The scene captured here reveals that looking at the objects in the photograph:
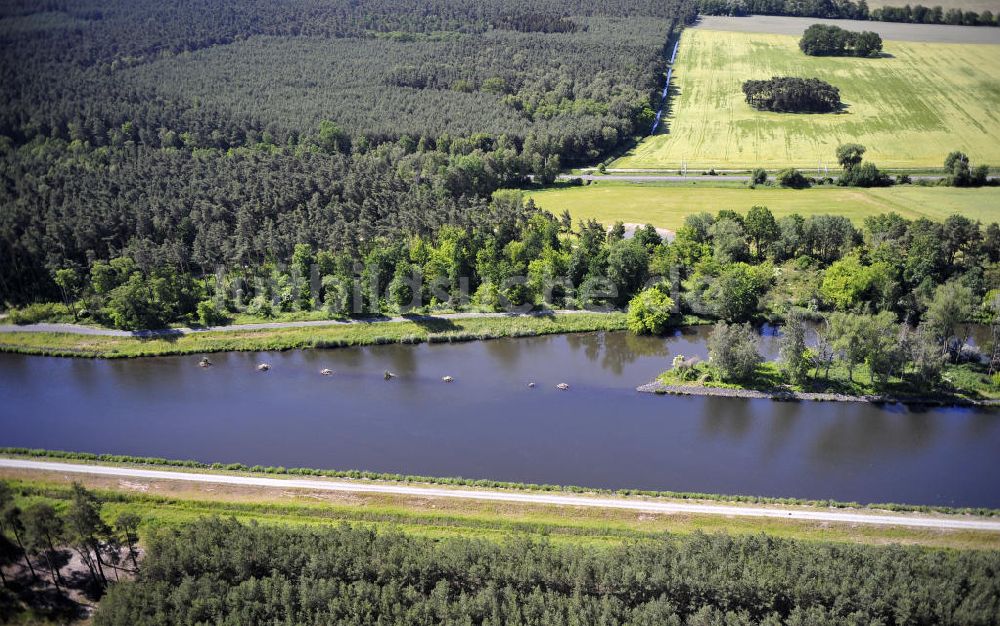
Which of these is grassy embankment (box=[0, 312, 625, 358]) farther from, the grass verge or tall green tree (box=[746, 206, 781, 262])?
tall green tree (box=[746, 206, 781, 262])

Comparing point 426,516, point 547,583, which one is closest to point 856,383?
point 547,583

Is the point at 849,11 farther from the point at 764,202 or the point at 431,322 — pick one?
the point at 431,322

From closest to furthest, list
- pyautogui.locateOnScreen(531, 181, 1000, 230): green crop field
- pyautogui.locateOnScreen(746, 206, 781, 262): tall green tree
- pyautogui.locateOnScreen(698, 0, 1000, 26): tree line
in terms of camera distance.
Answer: pyautogui.locateOnScreen(746, 206, 781, 262): tall green tree < pyautogui.locateOnScreen(531, 181, 1000, 230): green crop field < pyautogui.locateOnScreen(698, 0, 1000, 26): tree line

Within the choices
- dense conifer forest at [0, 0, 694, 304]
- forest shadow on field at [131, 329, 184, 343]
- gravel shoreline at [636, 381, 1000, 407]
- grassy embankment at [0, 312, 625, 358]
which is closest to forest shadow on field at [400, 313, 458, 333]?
grassy embankment at [0, 312, 625, 358]

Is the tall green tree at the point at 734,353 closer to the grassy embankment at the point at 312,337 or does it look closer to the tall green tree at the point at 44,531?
the grassy embankment at the point at 312,337

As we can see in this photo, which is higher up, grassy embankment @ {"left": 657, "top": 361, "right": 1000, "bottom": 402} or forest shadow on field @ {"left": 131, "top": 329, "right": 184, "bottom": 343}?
forest shadow on field @ {"left": 131, "top": 329, "right": 184, "bottom": 343}
